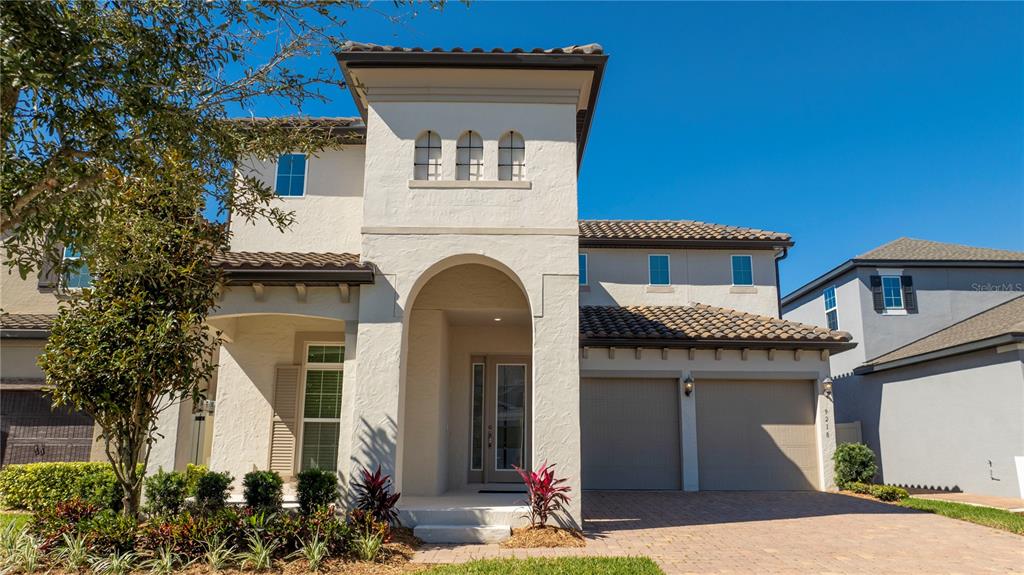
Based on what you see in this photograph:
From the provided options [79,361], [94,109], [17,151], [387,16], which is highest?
[387,16]

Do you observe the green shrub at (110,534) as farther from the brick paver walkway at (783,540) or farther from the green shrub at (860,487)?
the green shrub at (860,487)

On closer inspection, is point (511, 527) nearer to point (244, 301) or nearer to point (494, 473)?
point (494, 473)

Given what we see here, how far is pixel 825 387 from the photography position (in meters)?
14.8

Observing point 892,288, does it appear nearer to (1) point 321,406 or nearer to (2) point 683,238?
(2) point 683,238

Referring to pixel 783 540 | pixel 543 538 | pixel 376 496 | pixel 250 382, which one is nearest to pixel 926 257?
pixel 783 540

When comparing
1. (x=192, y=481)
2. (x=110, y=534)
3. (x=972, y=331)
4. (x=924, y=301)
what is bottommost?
(x=110, y=534)

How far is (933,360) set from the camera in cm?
1612

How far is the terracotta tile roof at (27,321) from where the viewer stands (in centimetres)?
1334

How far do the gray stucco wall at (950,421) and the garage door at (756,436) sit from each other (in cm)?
382

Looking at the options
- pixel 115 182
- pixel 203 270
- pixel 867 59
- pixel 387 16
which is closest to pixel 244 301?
pixel 203 270

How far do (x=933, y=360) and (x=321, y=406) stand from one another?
50.5 ft

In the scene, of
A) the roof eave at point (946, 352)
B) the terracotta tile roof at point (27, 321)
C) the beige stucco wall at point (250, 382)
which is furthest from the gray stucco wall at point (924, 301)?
the terracotta tile roof at point (27, 321)

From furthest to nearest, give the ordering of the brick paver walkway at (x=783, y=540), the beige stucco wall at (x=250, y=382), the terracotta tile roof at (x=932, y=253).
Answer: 1. the terracotta tile roof at (x=932, y=253)
2. the beige stucco wall at (x=250, y=382)
3. the brick paver walkway at (x=783, y=540)

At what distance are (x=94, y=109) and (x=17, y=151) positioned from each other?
2.55ft
